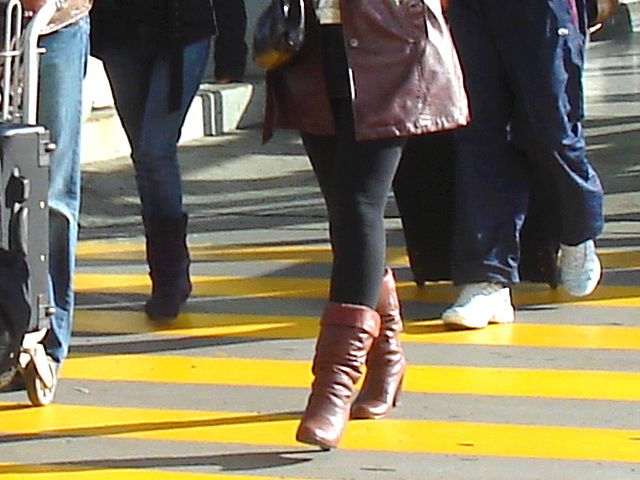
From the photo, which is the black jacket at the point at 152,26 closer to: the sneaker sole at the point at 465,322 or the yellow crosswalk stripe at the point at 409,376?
the yellow crosswalk stripe at the point at 409,376

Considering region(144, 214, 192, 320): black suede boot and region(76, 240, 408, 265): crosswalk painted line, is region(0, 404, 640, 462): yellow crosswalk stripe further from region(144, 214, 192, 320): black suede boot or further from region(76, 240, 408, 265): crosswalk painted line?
region(76, 240, 408, 265): crosswalk painted line

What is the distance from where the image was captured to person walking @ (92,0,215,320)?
547cm

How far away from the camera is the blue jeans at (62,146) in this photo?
15.3ft

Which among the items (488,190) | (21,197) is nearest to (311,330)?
(488,190)

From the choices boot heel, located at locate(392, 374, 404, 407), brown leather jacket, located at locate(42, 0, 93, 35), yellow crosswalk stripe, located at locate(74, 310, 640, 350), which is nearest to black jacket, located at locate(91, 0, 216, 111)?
brown leather jacket, located at locate(42, 0, 93, 35)

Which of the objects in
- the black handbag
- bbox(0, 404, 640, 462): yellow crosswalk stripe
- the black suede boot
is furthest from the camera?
the black suede boot

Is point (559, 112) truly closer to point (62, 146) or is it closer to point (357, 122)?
point (357, 122)

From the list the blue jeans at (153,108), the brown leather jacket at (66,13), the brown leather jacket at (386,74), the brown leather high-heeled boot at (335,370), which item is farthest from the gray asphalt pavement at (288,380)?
the brown leather jacket at (66,13)

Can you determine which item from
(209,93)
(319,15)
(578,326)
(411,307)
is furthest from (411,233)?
(209,93)

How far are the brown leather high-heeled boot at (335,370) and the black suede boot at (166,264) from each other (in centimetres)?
167

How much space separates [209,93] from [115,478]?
6622mm

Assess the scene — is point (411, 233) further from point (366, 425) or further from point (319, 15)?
point (319, 15)

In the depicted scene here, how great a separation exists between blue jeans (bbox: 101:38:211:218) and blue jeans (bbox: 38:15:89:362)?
2.32ft

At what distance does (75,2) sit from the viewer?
15.1 ft
